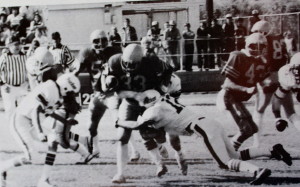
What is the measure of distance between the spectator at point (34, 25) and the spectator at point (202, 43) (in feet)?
3.06

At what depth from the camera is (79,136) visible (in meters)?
3.09

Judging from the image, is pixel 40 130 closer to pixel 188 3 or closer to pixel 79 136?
pixel 79 136

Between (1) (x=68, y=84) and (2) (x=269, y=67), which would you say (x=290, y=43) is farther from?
(1) (x=68, y=84)

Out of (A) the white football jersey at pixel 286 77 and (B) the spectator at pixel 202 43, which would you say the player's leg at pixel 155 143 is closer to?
(B) the spectator at pixel 202 43

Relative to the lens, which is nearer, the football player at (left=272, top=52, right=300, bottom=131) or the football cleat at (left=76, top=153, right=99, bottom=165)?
the football player at (left=272, top=52, right=300, bottom=131)

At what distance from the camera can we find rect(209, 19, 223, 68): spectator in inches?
118

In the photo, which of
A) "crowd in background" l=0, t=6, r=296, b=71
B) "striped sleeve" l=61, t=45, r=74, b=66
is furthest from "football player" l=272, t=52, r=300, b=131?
"striped sleeve" l=61, t=45, r=74, b=66

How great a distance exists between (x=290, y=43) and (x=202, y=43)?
0.49m

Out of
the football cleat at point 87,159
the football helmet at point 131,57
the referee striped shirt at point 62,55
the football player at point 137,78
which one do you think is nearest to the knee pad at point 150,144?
the football player at point 137,78

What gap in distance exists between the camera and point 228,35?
9.78 feet

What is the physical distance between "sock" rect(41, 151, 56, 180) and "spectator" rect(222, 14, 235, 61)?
115 cm

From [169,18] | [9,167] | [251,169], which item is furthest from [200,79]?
[9,167]

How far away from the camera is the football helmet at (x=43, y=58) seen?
3105 mm

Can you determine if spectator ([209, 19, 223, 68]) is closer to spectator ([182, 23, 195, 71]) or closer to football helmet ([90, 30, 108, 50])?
spectator ([182, 23, 195, 71])
